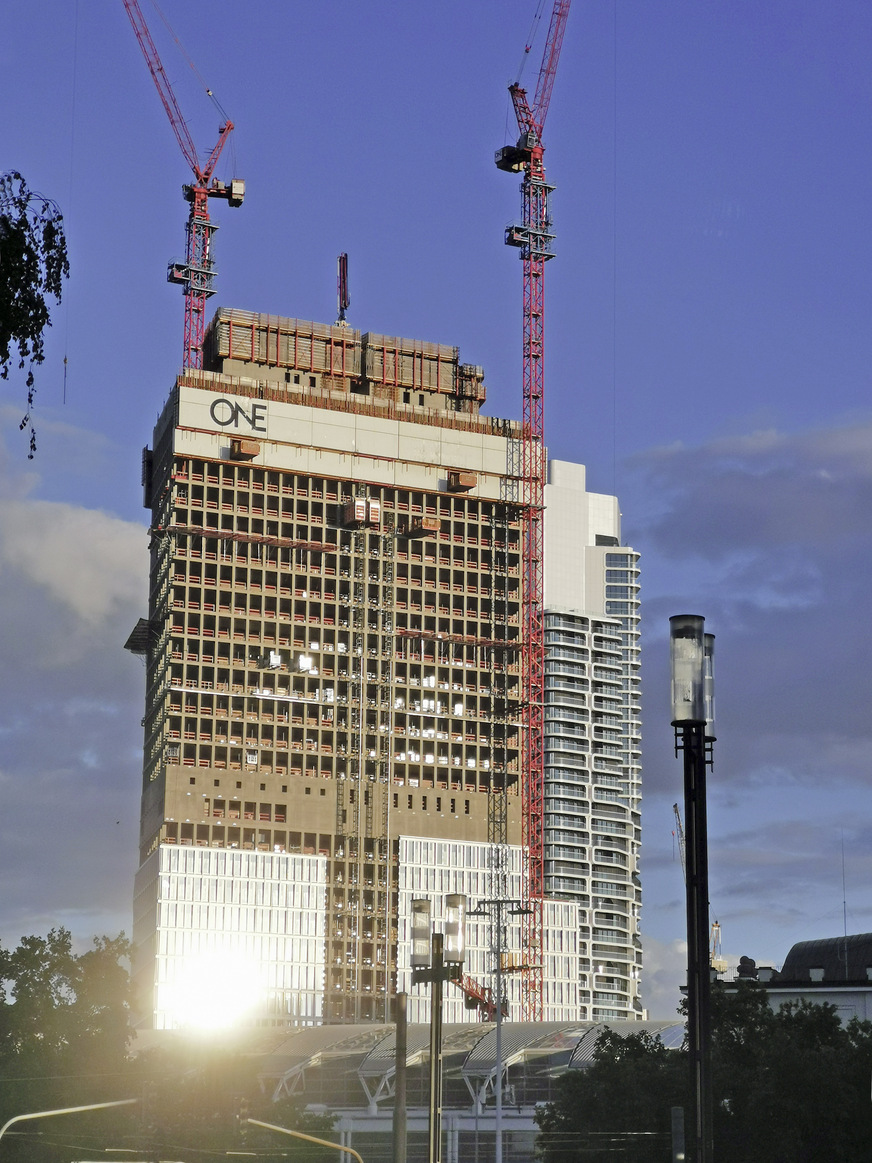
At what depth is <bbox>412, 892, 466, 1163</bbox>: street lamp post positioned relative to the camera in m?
49.6

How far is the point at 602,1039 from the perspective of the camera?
121m

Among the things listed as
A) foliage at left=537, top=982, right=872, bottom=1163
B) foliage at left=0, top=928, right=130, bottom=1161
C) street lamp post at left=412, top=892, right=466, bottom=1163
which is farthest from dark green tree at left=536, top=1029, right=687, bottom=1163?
→ street lamp post at left=412, top=892, right=466, bottom=1163

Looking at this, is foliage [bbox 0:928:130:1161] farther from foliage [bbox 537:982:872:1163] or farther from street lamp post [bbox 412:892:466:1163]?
street lamp post [bbox 412:892:466:1163]

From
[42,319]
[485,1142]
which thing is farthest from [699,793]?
[485,1142]

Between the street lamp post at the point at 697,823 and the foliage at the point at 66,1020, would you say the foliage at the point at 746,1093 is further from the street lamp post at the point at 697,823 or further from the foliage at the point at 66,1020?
the street lamp post at the point at 697,823

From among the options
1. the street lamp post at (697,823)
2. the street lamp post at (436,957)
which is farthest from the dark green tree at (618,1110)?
the street lamp post at (697,823)

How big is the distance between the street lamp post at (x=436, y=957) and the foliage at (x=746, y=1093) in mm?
60054

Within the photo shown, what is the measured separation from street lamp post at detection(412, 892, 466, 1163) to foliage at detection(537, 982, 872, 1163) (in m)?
60.1

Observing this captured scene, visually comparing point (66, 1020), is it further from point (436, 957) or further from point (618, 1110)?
point (436, 957)

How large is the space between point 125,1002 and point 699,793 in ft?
431

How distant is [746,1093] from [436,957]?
62.3 metres

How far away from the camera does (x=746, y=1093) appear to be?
356 ft

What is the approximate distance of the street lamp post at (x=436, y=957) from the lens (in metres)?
49.6

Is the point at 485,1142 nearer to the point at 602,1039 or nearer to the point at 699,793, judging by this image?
the point at 602,1039
